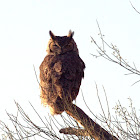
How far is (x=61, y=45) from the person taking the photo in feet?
26.6

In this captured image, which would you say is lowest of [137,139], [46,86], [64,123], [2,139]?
[137,139]

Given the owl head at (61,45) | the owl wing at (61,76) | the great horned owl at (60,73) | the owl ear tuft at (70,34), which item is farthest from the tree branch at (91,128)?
the owl ear tuft at (70,34)

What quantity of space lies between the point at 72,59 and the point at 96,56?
60cm

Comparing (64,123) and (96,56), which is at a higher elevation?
(96,56)

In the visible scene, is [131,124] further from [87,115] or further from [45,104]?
[45,104]

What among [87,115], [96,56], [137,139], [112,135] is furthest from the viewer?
[96,56]

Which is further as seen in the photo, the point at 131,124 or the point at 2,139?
the point at 2,139

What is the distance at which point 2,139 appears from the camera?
24.1 ft

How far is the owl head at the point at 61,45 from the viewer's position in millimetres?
8109

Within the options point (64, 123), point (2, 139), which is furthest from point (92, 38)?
point (2, 139)

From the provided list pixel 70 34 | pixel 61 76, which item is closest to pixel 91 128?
pixel 61 76

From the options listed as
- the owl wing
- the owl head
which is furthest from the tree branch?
the owl head

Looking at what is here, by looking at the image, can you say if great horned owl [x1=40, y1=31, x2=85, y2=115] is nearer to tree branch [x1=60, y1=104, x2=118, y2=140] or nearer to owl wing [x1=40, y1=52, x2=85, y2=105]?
owl wing [x1=40, y1=52, x2=85, y2=105]

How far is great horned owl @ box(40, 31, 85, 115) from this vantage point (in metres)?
7.57
